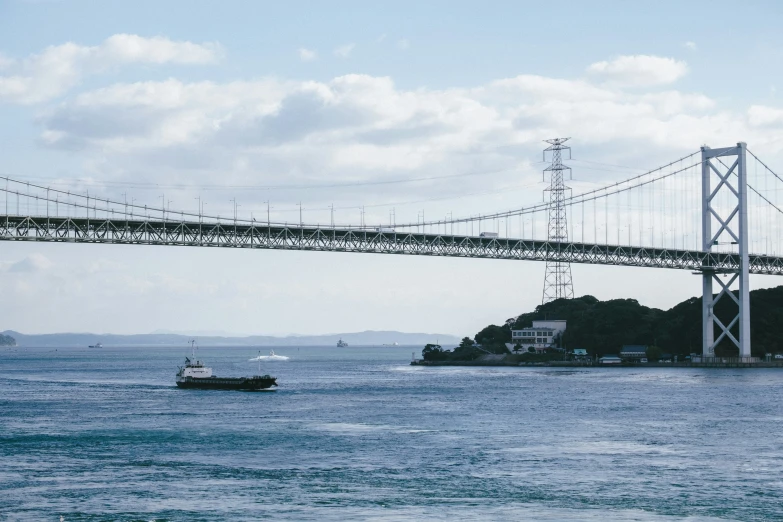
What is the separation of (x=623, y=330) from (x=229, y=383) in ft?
193

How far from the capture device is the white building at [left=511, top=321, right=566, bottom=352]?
4941 inches

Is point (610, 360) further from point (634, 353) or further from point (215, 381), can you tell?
point (215, 381)

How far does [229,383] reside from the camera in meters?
71.7

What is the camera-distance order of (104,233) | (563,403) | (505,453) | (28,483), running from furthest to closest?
(104,233), (563,403), (505,453), (28,483)

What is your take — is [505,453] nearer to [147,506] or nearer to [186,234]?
[147,506]

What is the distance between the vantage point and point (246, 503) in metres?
26.5

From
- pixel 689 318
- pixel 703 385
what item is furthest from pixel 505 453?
pixel 689 318

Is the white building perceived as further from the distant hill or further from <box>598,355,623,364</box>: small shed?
<box>598,355,623,364</box>: small shed

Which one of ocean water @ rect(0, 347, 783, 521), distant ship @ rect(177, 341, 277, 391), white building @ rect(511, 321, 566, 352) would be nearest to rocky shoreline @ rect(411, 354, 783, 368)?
white building @ rect(511, 321, 566, 352)

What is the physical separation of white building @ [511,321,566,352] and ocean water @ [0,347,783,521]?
6340cm

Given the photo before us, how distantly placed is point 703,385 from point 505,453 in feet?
128

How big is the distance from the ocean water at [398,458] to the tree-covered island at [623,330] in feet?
143

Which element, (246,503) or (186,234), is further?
(186,234)

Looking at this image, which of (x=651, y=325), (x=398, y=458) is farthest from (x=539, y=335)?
(x=398, y=458)
